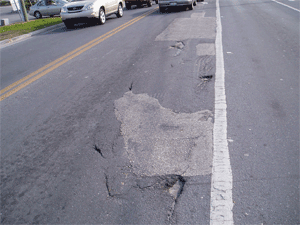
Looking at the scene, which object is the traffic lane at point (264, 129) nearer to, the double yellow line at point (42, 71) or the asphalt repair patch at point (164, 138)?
the asphalt repair patch at point (164, 138)

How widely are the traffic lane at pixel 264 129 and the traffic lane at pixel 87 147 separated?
15.8 inches

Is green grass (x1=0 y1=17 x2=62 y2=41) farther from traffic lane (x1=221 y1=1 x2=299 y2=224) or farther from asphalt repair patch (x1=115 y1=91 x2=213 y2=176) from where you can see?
asphalt repair patch (x1=115 y1=91 x2=213 y2=176)

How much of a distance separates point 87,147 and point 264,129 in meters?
2.19

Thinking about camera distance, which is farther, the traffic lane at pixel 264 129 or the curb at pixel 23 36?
the curb at pixel 23 36

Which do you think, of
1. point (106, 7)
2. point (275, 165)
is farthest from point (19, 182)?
point (106, 7)

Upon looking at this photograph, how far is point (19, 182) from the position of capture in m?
2.88

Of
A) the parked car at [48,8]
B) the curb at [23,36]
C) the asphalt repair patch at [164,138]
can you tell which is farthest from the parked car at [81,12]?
the asphalt repair patch at [164,138]

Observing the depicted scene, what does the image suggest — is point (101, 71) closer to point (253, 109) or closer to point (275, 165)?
point (253, 109)

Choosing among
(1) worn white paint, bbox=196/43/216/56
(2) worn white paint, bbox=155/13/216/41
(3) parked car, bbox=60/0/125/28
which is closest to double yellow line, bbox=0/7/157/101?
(2) worn white paint, bbox=155/13/216/41

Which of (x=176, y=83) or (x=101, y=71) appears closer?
(x=176, y=83)

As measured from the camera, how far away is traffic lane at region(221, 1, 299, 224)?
92.9 inches

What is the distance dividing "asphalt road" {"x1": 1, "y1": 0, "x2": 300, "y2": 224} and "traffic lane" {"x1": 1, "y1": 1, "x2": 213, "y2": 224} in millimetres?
13

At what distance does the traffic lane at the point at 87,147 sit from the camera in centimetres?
243

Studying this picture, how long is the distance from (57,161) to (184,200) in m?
1.54
